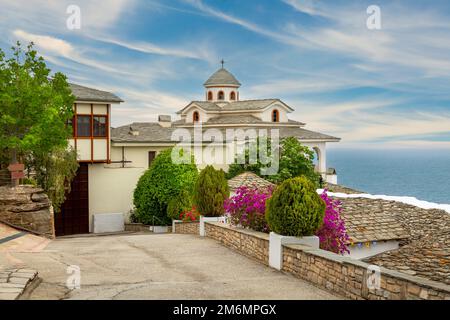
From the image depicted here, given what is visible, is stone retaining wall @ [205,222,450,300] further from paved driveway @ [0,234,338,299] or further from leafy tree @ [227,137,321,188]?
leafy tree @ [227,137,321,188]

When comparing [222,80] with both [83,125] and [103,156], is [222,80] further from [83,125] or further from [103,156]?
[83,125]

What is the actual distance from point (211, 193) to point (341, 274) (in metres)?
9.06

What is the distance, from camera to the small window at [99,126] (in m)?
32.5

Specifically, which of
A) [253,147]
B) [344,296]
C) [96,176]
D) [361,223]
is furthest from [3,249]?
[253,147]

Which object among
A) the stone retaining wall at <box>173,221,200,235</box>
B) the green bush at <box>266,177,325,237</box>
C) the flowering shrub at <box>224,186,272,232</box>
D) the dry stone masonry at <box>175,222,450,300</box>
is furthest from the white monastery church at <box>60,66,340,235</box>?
the green bush at <box>266,177,325,237</box>

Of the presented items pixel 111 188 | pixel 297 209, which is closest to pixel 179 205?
pixel 111 188

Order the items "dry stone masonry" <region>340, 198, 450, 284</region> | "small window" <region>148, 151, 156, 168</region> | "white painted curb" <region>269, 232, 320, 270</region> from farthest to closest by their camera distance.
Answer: "small window" <region>148, 151, 156, 168</region> < "dry stone masonry" <region>340, 198, 450, 284</region> < "white painted curb" <region>269, 232, 320, 270</region>

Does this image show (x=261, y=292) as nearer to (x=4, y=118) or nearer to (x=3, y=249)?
(x=3, y=249)

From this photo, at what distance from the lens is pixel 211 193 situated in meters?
18.3

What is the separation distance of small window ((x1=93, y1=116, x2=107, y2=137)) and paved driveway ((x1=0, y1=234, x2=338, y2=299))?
A: 1708cm

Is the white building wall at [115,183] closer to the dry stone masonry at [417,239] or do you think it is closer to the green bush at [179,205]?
the green bush at [179,205]

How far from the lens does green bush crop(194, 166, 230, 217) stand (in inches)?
715

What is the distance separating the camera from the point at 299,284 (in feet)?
34.7

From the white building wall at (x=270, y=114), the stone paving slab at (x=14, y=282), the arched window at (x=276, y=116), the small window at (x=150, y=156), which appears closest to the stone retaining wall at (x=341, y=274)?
the stone paving slab at (x=14, y=282)
